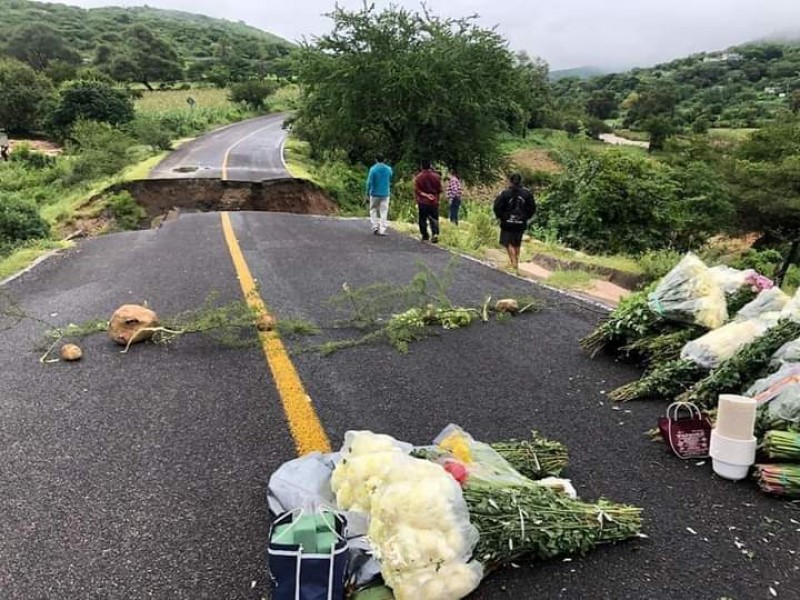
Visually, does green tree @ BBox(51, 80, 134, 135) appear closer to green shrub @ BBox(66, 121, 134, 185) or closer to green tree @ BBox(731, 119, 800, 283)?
green shrub @ BBox(66, 121, 134, 185)

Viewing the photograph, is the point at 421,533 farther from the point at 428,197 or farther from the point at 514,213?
the point at 428,197

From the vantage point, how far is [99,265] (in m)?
10.5

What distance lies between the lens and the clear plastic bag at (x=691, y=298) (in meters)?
5.12

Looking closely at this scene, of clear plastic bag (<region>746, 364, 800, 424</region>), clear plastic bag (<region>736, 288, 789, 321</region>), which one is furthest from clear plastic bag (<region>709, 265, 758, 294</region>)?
clear plastic bag (<region>746, 364, 800, 424</region>)

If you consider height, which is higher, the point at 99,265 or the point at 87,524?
the point at 87,524

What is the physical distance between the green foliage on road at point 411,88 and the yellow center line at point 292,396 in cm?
1970

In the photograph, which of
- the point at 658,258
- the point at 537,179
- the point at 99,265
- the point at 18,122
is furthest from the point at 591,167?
the point at 18,122

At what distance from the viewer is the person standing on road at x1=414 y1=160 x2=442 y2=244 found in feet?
43.5

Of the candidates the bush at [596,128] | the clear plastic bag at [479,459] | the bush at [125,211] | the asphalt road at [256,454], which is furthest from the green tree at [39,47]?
the clear plastic bag at [479,459]

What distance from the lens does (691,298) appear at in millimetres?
5219

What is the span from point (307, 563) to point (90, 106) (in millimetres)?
48012

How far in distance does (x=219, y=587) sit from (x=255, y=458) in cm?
108

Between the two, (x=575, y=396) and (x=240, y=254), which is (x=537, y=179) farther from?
(x=575, y=396)

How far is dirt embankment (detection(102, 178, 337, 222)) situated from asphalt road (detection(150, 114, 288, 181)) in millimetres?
733
